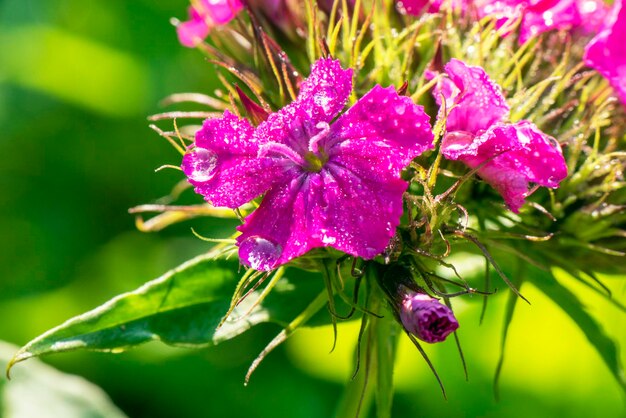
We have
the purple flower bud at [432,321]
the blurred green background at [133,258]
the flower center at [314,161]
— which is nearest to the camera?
the purple flower bud at [432,321]

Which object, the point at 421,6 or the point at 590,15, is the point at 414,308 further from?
the point at 590,15

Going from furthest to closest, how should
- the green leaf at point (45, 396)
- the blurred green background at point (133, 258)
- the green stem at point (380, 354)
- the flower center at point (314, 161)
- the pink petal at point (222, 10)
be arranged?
the blurred green background at point (133, 258), the green leaf at point (45, 396), the pink petal at point (222, 10), the green stem at point (380, 354), the flower center at point (314, 161)

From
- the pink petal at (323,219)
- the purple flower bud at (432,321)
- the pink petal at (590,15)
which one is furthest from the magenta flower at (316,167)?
the pink petal at (590,15)

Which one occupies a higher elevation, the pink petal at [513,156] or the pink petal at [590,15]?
the pink petal at [590,15]

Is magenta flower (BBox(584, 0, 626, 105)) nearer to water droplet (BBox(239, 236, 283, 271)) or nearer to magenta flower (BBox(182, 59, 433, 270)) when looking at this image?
magenta flower (BBox(182, 59, 433, 270))

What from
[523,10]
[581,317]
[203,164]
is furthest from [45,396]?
[523,10]

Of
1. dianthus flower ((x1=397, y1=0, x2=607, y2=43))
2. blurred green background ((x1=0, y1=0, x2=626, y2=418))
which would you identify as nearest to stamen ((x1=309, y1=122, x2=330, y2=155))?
dianthus flower ((x1=397, y1=0, x2=607, y2=43))

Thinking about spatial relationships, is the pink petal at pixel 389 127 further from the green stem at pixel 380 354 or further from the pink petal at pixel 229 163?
the green stem at pixel 380 354
